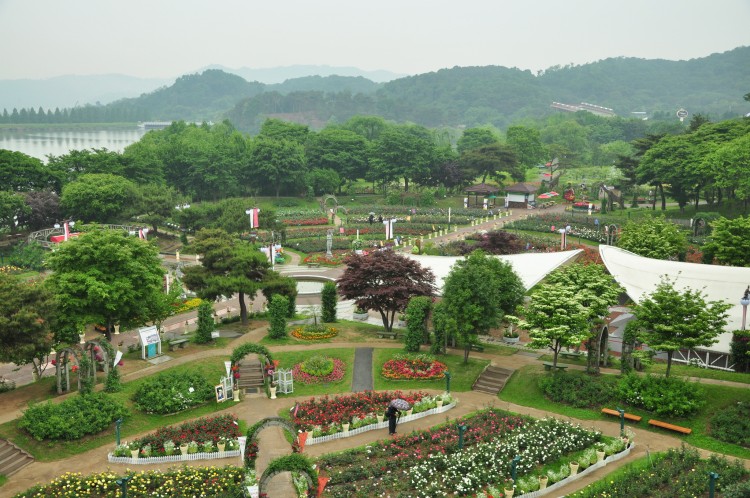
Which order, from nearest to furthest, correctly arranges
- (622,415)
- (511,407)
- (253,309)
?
1. (622,415)
2. (511,407)
3. (253,309)

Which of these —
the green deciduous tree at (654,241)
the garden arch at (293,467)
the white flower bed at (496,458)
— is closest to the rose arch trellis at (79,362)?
the garden arch at (293,467)

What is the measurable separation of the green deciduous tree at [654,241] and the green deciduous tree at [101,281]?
2974 cm

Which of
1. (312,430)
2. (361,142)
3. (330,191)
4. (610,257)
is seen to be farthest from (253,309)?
(361,142)

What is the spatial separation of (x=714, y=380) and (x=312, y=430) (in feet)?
55.5

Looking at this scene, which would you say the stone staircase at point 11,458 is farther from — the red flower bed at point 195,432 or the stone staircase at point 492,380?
the stone staircase at point 492,380

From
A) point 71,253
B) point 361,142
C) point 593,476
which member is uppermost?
point 361,142

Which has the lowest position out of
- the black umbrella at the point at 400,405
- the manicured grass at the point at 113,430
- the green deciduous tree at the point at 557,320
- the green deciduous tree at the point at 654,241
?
the manicured grass at the point at 113,430

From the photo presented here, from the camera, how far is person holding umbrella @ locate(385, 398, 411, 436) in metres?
24.5

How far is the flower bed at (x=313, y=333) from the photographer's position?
34.8m

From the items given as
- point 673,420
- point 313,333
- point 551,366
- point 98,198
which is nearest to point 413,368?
point 551,366

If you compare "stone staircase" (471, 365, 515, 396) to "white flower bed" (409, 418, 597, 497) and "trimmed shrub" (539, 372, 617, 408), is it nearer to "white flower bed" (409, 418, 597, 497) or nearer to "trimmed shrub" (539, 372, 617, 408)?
"trimmed shrub" (539, 372, 617, 408)

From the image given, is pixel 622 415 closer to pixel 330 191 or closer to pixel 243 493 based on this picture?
pixel 243 493

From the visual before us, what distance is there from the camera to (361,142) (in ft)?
320

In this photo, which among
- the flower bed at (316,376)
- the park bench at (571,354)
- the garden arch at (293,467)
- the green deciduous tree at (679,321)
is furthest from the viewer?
the park bench at (571,354)
